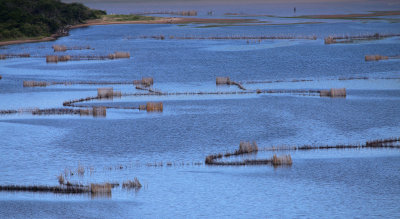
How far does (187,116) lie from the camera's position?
44875mm

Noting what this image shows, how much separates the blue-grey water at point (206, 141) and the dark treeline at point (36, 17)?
38150 millimetres

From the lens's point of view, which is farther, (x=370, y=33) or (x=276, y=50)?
(x=370, y=33)

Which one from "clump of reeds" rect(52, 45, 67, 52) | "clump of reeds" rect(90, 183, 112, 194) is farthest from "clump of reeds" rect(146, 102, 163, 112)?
"clump of reeds" rect(52, 45, 67, 52)

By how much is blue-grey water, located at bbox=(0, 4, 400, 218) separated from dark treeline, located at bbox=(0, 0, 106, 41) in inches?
1502

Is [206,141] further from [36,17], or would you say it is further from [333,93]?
[36,17]

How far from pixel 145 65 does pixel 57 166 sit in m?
46.3

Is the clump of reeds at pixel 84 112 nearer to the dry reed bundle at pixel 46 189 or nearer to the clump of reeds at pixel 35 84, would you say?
the clump of reeds at pixel 35 84

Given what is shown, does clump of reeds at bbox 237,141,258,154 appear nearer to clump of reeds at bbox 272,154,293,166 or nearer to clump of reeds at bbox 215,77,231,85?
clump of reeds at bbox 272,154,293,166

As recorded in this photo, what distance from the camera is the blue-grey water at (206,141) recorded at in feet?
86.1

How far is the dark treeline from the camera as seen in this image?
112 metres

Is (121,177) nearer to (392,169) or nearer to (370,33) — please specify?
(392,169)

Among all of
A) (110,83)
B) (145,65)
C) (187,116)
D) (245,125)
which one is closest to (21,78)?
(110,83)

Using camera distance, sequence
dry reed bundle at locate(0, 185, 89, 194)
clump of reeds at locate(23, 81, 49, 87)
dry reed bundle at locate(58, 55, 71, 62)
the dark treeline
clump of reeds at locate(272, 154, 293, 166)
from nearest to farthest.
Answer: dry reed bundle at locate(0, 185, 89, 194)
clump of reeds at locate(272, 154, 293, 166)
clump of reeds at locate(23, 81, 49, 87)
dry reed bundle at locate(58, 55, 71, 62)
the dark treeline

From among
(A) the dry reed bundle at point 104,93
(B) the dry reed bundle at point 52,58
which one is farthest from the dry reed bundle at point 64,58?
(A) the dry reed bundle at point 104,93
